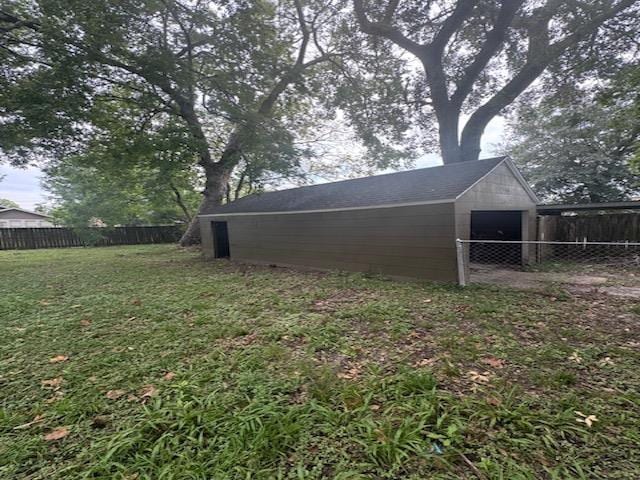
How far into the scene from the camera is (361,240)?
6.83 metres

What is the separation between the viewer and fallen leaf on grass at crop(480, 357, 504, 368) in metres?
2.44

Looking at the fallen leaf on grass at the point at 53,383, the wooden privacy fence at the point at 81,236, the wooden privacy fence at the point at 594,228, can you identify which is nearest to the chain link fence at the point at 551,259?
the wooden privacy fence at the point at 594,228

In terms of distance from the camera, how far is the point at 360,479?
55.1 inches

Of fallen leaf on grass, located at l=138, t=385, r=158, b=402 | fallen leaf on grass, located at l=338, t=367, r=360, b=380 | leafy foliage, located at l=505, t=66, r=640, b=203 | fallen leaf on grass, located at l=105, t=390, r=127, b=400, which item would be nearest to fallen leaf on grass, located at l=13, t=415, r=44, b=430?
fallen leaf on grass, located at l=105, t=390, r=127, b=400

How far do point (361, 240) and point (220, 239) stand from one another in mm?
6640

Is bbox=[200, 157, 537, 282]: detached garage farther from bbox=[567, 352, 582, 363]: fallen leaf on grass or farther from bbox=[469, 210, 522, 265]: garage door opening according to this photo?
bbox=[567, 352, 582, 363]: fallen leaf on grass

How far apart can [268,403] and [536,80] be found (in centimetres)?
1354

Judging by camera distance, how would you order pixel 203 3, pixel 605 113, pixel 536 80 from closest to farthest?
1. pixel 203 3
2. pixel 536 80
3. pixel 605 113

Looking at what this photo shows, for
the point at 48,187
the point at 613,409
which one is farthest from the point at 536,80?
the point at 48,187

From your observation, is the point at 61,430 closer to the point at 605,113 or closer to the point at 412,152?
the point at 412,152

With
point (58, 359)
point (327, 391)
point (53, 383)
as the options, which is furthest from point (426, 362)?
point (58, 359)

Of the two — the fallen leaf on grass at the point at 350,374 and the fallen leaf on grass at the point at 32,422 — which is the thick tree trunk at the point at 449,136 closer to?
the fallen leaf on grass at the point at 350,374

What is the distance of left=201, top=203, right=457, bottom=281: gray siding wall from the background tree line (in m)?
1.84

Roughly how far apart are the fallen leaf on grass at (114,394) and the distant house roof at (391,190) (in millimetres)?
5336
